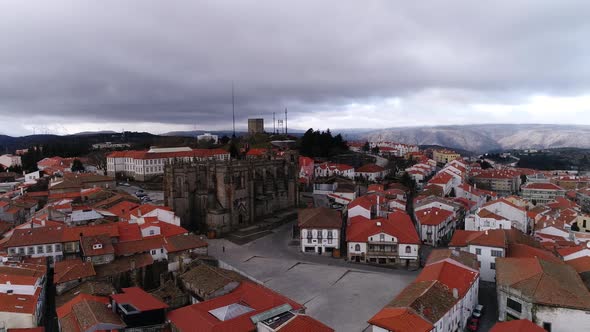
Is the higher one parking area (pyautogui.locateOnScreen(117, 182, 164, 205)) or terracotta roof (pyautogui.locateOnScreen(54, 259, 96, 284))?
parking area (pyautogui.locateOnScreen(117, 182, 164, 205))

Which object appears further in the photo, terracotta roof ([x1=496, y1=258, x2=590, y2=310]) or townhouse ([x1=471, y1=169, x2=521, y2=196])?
townhouse ([x1=471, y1=169, x2=521, y2=196])

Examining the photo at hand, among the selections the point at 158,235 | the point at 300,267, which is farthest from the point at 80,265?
the point at 300,267

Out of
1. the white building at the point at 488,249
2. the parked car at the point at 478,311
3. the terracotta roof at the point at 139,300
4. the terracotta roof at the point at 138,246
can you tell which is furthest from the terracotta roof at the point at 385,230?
the terracotta roof at the point at 139,300

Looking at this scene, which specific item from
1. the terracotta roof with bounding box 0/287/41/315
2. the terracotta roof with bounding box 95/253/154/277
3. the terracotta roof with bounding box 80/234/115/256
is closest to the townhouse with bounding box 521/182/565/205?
the terracotta roof with bounding box 95/253/154/277

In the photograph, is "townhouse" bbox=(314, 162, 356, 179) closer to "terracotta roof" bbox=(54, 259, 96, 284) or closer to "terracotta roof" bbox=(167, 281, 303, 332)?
"terracotta roof" bbox=(54, 259, 96, 284)

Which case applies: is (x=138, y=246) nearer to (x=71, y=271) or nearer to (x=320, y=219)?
(x=71, y=271)

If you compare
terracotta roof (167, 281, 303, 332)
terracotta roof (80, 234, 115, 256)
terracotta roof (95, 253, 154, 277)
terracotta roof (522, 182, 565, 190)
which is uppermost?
terracotta roof (80, 234, 115, 256)
